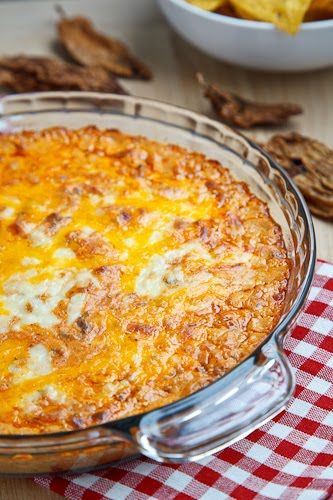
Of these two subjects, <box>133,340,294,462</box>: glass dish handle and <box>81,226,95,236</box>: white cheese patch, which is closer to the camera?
<box>133,340,294,462</box>: glass dish handle

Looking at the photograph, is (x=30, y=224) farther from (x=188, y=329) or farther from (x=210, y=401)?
(x=210, y=401)

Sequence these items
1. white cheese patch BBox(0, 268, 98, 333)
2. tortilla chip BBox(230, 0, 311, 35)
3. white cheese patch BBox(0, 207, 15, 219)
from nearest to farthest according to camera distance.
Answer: white cheese patch BBox(0, 268, 98, 333) → white cheese patch BBox(0, 207, 15, 219) → tortilla chip BBox(230, 0, 311, 35)

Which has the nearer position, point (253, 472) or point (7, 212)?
point (253, 472)

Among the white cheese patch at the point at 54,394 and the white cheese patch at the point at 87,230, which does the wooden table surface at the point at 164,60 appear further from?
the white cheese patch at the point at 54,394

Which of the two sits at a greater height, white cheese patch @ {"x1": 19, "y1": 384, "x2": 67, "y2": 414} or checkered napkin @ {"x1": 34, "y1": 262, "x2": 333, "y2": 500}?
white cheese patch @ {"x1": 19, "y1": 384, "x2": 67, "y2": 414}

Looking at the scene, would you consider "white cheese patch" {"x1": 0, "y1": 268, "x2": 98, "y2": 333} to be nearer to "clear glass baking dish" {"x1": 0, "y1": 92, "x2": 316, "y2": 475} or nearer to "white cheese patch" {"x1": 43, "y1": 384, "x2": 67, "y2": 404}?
"white cheese patch" {"x1": 43, "y1": 384, "x2": 67, "y2": 404}

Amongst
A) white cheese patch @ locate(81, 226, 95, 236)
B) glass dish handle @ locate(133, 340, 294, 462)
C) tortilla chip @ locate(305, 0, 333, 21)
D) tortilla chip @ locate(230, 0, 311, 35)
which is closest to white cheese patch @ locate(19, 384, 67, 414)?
glass dish handle @ locate(133, 340, 294, 462)

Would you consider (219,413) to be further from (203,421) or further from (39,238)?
(39,238)

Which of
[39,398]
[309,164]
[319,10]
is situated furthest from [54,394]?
[319,10]
